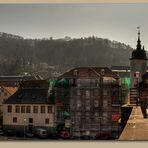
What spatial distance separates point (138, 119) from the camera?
42.3 ft

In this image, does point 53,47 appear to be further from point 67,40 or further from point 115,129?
point 115,129

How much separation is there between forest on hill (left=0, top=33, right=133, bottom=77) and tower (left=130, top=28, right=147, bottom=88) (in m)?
0.07

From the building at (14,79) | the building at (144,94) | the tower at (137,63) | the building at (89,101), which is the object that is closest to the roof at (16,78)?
the building at (14,79)

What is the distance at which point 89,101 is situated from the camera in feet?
43.5

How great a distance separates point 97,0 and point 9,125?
1769 mm

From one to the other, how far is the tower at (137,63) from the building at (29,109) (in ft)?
3.29

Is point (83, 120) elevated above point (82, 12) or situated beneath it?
situated beneath

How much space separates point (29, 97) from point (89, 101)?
70 centimetres

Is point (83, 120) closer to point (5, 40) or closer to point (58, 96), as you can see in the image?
point (58, 96)

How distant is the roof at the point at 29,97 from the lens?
1329cm

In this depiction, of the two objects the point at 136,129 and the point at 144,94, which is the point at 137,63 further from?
the point at 136,129

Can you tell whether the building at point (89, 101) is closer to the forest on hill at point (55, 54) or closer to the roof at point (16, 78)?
the forest on hill at point (55, 54)

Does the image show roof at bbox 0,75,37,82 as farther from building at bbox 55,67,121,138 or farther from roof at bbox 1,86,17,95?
building at bbox 55,67,121,138

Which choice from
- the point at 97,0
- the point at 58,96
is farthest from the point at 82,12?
the point at 58,96
